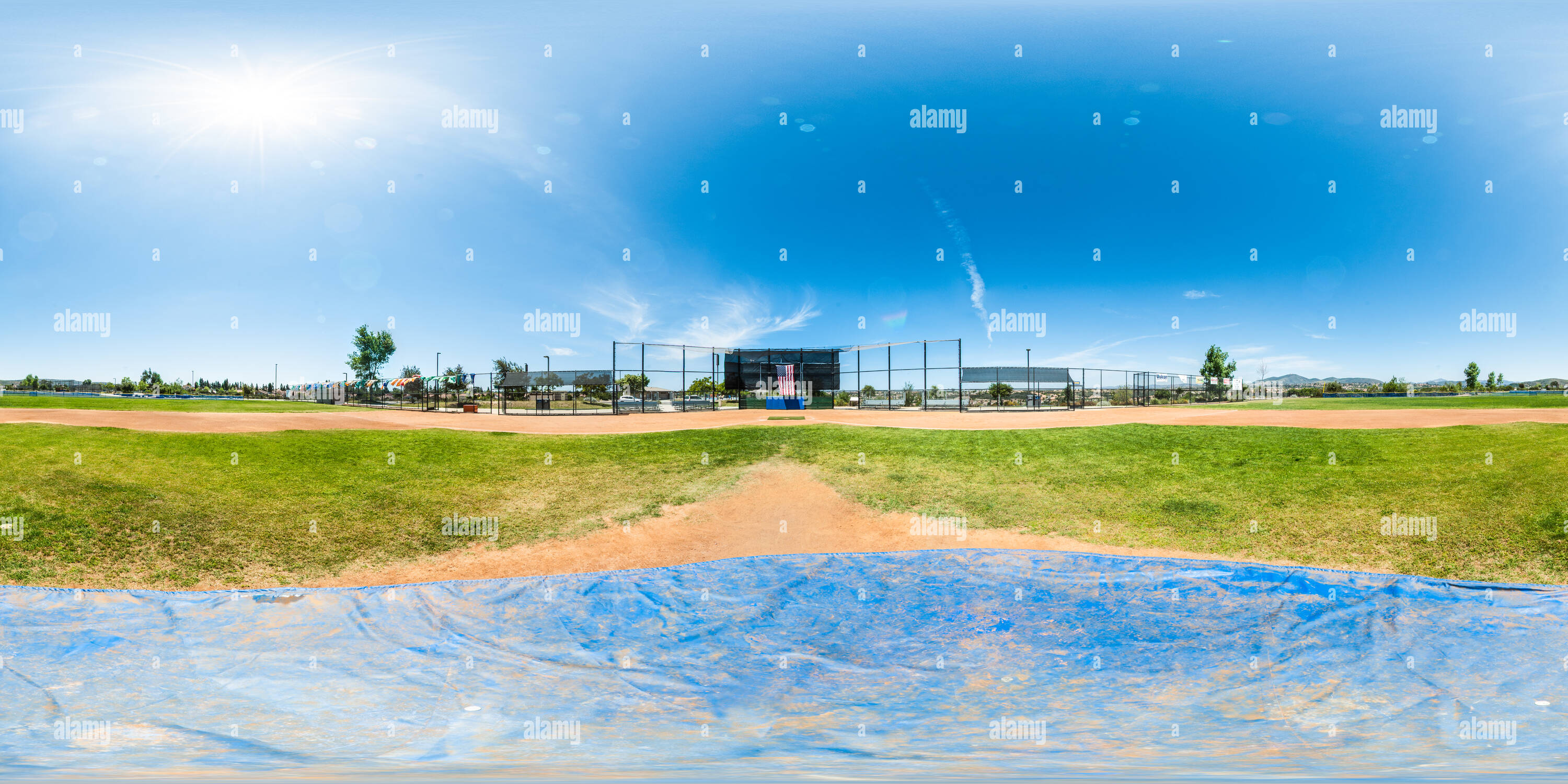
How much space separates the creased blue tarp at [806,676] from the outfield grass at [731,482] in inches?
47.4

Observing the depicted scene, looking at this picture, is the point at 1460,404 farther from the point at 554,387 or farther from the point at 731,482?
the point at 554,387

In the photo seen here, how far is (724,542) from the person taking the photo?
10023mm

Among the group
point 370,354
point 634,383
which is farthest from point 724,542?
point 370,354

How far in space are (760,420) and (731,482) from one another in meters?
6.84

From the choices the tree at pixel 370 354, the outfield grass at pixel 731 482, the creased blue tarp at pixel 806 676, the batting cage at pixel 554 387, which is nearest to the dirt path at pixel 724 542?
the outfield grass at pixel 731 482

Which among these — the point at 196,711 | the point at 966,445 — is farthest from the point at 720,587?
the point at 966,445

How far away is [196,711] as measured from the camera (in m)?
4.64

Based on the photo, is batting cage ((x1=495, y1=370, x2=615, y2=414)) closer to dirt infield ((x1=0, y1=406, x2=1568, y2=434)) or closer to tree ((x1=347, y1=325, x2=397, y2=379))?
dirt infield ((x1=0, y1=406, x2=1568, y2=434))

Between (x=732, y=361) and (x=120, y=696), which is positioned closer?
(x=120, y=696)

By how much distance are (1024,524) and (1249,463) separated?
201 inches

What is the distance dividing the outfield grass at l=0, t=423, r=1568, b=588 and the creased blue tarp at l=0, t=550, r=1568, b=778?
1.20 m

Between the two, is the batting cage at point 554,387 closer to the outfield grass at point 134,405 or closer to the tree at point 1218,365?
the outfield grass at point 134,405

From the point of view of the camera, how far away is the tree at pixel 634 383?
91.7ft

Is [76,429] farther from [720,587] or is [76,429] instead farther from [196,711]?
[720,587]
